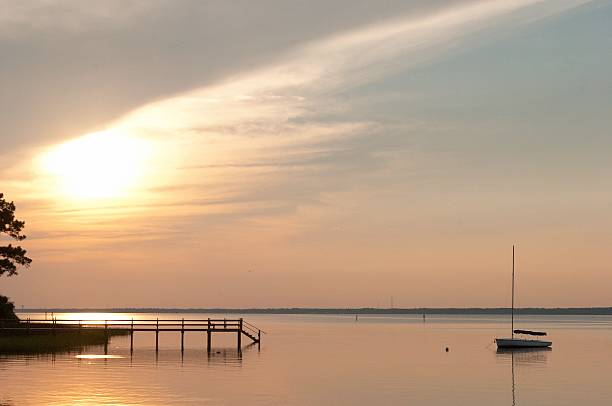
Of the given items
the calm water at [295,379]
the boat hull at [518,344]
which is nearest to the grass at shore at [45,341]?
the calm water at [295,379]

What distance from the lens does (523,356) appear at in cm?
9875

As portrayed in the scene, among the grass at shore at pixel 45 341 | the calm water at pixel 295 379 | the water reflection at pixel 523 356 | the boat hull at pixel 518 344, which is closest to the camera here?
the calm water at pixel 295 379

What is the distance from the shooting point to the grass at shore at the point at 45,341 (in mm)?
82275

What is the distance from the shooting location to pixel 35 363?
68625mm

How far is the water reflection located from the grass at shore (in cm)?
4099

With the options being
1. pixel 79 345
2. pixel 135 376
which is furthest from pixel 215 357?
pixel 135 376

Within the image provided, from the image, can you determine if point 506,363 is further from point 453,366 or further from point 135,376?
point 135,376

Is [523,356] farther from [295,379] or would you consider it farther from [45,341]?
[45,341]

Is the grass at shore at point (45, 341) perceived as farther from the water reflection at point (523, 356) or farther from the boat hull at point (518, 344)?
the boat hull at point (518, 344)

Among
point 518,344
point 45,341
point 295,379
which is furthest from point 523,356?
point 45,341

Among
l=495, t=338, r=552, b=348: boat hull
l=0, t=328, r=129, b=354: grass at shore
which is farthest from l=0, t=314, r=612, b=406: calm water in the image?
l=495, t=338, r=552, b=348: boat hull

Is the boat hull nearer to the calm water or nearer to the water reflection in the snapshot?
the water reflection

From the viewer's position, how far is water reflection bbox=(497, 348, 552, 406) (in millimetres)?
85438

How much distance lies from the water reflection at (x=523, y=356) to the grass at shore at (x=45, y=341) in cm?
4099
